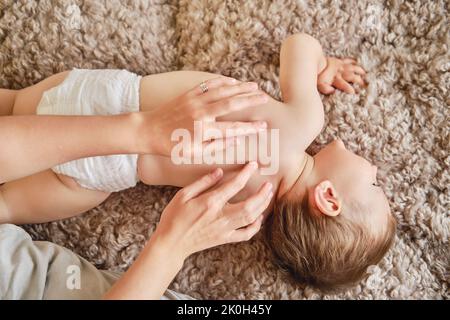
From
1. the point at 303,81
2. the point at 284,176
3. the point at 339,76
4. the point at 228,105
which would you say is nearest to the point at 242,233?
the point at 284,176

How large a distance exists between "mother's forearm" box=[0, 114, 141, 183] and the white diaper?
0.35 feet

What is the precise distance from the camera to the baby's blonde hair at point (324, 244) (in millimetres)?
1092

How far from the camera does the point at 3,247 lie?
3.72ft

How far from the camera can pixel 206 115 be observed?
0.99 meters

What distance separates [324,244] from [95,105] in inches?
23.1

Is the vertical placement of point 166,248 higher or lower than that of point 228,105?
lower

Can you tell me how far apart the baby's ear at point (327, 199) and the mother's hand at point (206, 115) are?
0.18 m

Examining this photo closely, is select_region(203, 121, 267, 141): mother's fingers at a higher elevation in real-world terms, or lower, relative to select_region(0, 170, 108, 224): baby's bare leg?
higher

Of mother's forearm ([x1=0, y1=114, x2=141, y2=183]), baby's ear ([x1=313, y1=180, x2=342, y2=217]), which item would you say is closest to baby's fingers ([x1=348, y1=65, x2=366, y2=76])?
baby's ear ([x1=313, y1=180, x2=342, y2=217])

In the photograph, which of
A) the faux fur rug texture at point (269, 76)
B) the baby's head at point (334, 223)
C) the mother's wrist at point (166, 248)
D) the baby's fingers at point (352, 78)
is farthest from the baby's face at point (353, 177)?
the mother's wrist at point (166, 248)

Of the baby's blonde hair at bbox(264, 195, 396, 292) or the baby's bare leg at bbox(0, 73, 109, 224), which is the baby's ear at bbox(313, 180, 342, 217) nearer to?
the baby's blonde hair at bbox(264, 195, 396, 292)

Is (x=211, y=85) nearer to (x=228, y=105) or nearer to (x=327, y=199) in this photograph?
(x=228, y=105)

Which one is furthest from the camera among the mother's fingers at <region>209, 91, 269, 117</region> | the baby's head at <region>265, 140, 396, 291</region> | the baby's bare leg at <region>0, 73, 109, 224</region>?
the baby's bare leg at <region>0, 73, 109, 224</region>

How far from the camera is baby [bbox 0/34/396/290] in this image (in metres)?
1.10
